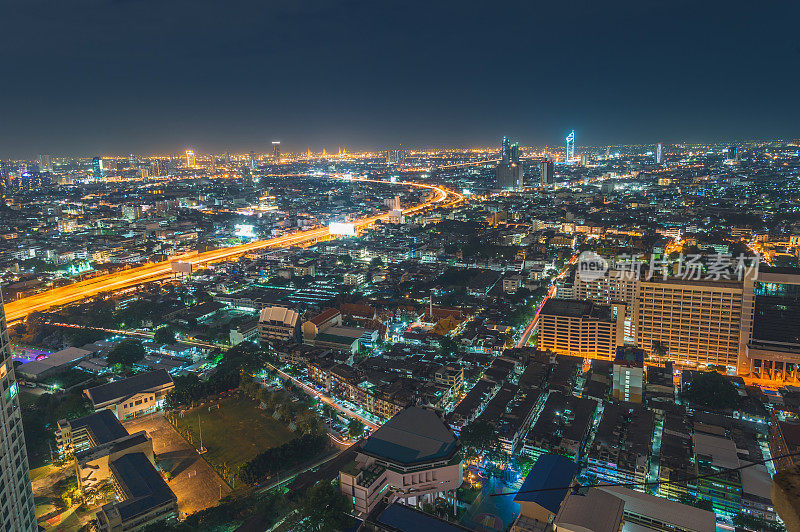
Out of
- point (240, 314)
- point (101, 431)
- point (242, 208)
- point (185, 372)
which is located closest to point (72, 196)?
point (242, 208)

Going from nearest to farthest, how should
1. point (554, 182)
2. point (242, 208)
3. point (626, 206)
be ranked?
point (626, 206)
point (242, 208)
point (554, 182)

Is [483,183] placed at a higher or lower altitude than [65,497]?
higher

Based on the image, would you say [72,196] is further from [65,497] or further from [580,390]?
[580,390]

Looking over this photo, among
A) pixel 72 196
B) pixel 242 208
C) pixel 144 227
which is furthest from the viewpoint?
pixel 72 196

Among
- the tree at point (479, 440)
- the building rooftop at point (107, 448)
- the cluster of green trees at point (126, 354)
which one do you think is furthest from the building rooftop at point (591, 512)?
the cluster of green trees at point (126, 354)

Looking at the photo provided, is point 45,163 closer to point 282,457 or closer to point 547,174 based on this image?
point 547,174

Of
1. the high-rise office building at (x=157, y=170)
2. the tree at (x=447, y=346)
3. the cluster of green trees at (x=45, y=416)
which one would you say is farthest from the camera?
the high-rise office building at (x=157, y=170)

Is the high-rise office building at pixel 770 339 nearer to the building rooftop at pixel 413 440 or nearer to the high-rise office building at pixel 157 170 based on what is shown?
the building rooftop at pixel 413 440
